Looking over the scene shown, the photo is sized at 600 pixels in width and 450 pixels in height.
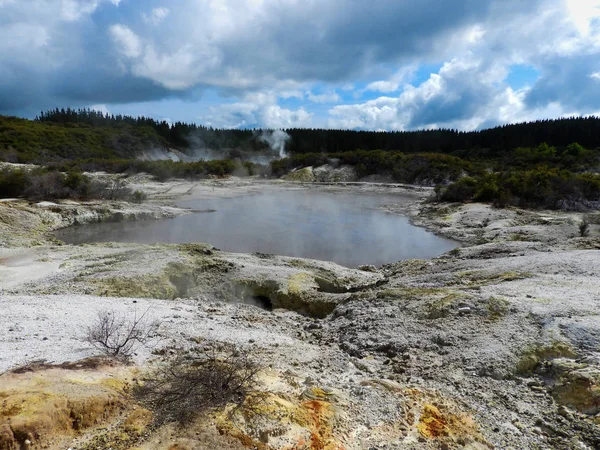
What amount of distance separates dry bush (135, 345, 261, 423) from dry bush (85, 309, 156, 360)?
56 cm

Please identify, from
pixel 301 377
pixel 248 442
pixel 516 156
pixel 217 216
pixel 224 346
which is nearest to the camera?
pixel 248 442

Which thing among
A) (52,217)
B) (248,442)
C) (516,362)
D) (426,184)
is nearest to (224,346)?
(248,442)

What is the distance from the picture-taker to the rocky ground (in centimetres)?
343

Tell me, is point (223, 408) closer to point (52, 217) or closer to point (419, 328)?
point (419, 328)

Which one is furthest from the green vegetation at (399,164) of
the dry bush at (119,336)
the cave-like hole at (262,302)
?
the dry bush at (119,336)

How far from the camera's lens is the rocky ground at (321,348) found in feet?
11.3

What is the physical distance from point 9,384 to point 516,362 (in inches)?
217

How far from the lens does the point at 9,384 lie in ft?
11.7

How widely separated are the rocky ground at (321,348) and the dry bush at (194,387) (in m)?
0.11

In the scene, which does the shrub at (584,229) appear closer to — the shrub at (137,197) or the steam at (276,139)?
the shrub at (137,197)

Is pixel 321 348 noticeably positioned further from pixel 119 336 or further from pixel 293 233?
pixel 293 233

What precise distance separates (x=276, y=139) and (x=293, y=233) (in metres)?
69.4

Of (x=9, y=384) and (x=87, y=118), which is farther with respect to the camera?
(x=87, y=118)

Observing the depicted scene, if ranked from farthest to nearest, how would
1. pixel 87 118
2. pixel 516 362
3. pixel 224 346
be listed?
pixel 87 118 < pixel 224 346 < pixel 516 362
